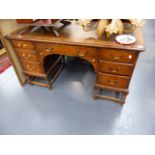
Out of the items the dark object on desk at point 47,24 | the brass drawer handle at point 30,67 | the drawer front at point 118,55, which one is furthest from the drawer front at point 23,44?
the drawer front at point 118,55

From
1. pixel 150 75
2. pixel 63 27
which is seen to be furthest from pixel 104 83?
pixel 150 75

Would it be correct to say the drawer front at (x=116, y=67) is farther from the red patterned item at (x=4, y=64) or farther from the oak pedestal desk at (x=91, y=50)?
the red patterned item at (x=4, y=64)

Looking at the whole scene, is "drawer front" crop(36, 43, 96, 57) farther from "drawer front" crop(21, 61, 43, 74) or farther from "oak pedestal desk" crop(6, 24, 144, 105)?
"drawer front" crop(21, 61, 43, 74)

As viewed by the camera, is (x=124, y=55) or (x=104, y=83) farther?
(x=104, y=83)

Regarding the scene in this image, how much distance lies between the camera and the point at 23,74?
1968 mm

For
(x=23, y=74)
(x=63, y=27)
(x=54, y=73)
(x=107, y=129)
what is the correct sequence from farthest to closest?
(x=54, y=73) → (x=23, y=74) → (x=63, y=27) → (x=107, y=129)

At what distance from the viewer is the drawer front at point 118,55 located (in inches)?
46.3

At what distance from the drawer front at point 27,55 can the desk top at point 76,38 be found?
0.19 metres

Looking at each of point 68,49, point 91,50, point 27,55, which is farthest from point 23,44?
point 91,50

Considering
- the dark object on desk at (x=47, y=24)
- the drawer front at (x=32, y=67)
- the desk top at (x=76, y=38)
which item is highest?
the dark object on desk at (x=47, y=24)

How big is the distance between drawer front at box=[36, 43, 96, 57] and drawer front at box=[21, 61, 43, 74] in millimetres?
312

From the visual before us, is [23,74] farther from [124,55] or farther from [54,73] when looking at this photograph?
[124,55]

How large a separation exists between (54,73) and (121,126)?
48.8 inches

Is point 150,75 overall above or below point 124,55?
below
